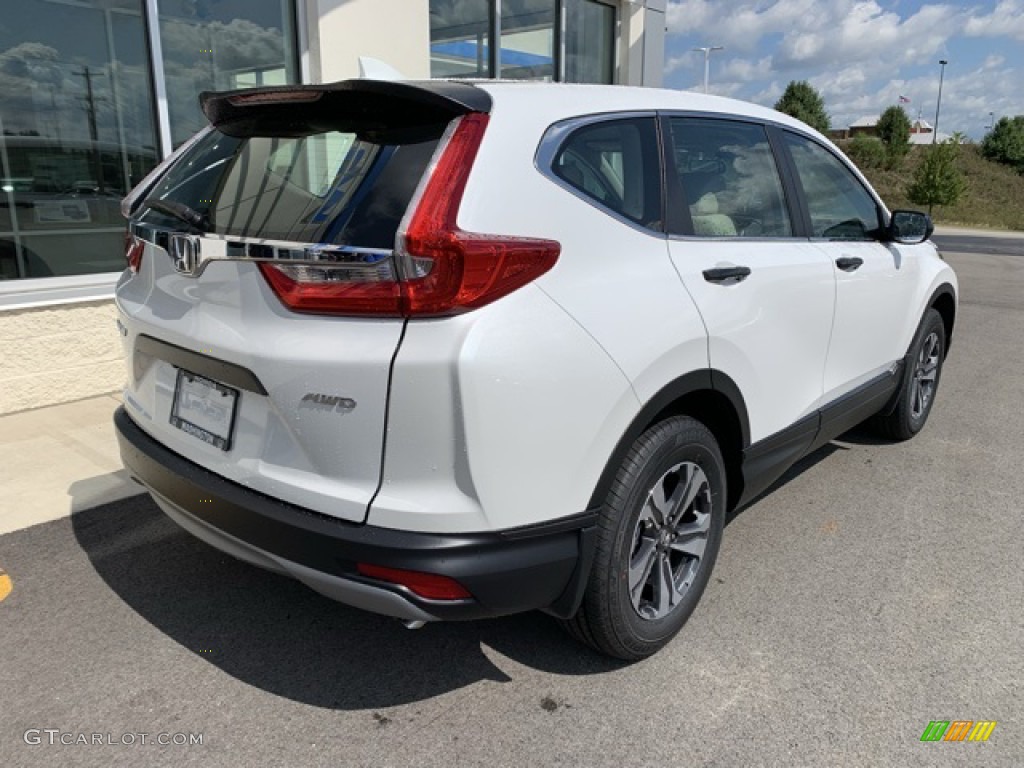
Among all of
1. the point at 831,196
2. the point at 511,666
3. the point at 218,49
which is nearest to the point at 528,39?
the point at 218,49

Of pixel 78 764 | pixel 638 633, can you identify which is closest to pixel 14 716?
pixel 78 764

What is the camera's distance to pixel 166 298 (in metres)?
2.44

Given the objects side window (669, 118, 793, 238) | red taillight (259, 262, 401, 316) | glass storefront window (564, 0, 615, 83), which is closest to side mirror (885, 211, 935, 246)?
side window (669, 118, 793, 238)

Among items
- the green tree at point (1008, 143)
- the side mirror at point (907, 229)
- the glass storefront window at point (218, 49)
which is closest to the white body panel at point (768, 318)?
the side mirror at point (907, 229)

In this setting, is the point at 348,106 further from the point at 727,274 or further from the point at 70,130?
the point at 70,130

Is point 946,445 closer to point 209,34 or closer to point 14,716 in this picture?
point 14,716

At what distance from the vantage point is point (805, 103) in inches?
2491

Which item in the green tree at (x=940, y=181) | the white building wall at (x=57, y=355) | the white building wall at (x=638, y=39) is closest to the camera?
the white building wall at (x=57, y=355)

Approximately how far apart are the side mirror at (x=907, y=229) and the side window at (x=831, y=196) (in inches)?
3.1

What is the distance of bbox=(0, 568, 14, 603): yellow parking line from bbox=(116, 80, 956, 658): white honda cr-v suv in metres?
0.87

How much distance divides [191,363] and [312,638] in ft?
3.47

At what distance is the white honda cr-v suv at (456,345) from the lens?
1.95m

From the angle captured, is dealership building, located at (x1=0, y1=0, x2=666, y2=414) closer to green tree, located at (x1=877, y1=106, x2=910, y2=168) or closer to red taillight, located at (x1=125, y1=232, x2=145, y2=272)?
red taillight, located at (x1=125, y1=232, x2=145, y2=272)

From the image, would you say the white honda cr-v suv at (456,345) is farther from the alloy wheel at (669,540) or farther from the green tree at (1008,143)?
the green tree at (1008,143)
